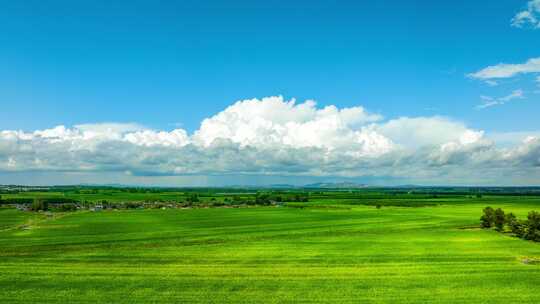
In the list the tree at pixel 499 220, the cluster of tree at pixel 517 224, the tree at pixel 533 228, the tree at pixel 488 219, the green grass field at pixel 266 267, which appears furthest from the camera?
the tree at pixel 488 219

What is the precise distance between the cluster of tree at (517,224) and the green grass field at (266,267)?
265 centimetres

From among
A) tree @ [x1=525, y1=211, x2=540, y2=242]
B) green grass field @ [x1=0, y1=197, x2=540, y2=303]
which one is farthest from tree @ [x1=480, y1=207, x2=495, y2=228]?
tree @ [x1=525, y1=211, x2=540, y2=242]

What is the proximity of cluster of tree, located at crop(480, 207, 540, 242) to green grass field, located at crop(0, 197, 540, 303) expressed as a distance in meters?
2.65

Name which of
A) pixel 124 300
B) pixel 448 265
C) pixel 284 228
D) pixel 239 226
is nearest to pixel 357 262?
pixel 448 265

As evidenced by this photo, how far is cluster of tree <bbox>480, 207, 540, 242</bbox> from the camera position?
76.4 meters

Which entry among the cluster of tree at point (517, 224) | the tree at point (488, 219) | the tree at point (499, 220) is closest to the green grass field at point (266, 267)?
the cluster of tree at point (517, 224)

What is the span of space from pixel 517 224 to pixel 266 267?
190 ft

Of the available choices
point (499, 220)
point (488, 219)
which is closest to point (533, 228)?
point (499, 220)

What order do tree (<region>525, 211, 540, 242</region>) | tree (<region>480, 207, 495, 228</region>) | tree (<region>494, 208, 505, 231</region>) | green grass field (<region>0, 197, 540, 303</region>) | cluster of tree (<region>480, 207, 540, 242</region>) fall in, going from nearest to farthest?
1. green grass field (<region>0, 197, 540, 303</region>)
2. tree (<region>525, 211, 540, 242</region>)
3. cluster of tree (<region>480, 207, 540, 242</region>)
4. tree (<region>494, 208, 505, 231</region>)
5. tree (<region>480, 207, 495, 228</region>)

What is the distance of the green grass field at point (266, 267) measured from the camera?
40.2 metres

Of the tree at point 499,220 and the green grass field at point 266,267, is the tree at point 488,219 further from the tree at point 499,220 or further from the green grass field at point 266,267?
the green grass field at point 266,267

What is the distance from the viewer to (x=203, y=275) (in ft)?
158

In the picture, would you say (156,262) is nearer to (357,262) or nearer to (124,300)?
(124,300)

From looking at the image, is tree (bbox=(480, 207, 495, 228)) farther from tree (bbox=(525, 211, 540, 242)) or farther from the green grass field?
tree (bbox=(525, 211, 540, 242))
